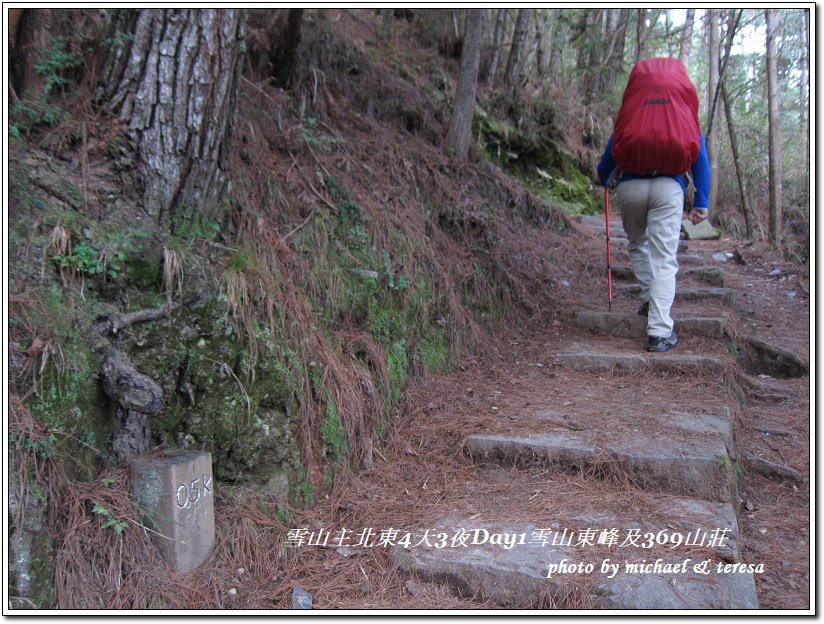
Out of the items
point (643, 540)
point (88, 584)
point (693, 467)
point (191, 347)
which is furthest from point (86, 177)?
point (693, 467)

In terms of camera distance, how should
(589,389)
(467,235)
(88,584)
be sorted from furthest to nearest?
1. (467,235)
2. (589,389)
3. (88,584)

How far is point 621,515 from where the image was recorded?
289 cm

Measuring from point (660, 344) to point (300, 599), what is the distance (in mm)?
3536

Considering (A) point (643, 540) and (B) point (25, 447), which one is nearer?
(B) point (25, 447)

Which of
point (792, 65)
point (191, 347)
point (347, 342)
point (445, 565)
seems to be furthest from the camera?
point (792, 65)

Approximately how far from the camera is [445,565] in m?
2.64

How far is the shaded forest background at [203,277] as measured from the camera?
2.40m

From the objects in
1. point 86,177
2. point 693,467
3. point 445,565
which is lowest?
point 445,565

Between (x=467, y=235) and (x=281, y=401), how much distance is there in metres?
3.15

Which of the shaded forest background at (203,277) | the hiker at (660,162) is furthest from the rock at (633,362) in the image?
the shaded forest background at (203,277)

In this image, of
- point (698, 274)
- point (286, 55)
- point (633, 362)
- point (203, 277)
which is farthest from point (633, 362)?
point (286, 55)

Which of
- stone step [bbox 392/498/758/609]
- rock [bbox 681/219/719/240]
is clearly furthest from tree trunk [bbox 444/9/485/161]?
rock [bbox 681/219/719/240]

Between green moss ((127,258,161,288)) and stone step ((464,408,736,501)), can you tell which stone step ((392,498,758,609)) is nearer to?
stone step ((464,408,736,501))

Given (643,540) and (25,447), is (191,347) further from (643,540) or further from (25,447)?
(643,540)
